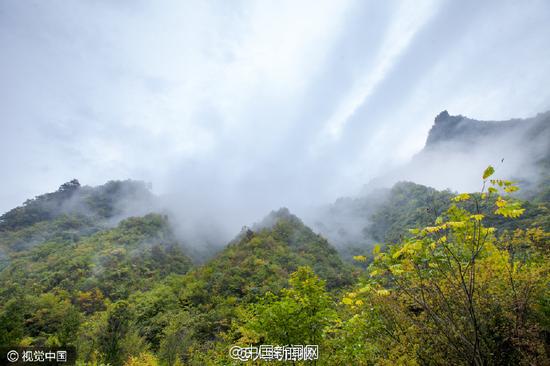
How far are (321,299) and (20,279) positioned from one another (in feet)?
214

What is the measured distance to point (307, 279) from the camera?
7289mm

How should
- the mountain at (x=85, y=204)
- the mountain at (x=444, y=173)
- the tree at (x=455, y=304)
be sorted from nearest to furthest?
the tree at (x=455, y=304)
the mountain at (x=444, y=173)
the mountain at (x=85, y=204)

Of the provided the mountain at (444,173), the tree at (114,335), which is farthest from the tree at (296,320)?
the mountain at (444,173)

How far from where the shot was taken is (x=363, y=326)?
555 centimetres

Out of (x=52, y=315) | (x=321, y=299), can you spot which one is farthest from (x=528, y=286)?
(x=52, y=315)

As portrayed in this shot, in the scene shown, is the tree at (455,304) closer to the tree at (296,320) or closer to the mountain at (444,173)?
the tree at (296,320)

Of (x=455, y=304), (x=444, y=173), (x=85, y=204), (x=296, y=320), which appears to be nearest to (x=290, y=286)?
(x=296, y=320)

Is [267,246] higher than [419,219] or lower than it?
lower

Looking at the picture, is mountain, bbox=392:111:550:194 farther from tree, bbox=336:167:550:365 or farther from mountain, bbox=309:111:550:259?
tree, bbox=336:167:550:365

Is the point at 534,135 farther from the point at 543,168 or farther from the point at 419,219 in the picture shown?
the point at 419,219

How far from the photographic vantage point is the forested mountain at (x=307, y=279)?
13.6ft

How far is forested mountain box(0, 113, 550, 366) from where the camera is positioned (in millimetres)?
4145

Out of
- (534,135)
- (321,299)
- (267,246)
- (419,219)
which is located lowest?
(321,299)

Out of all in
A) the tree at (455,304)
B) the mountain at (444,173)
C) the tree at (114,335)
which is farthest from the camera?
the mountain at (444,173)
